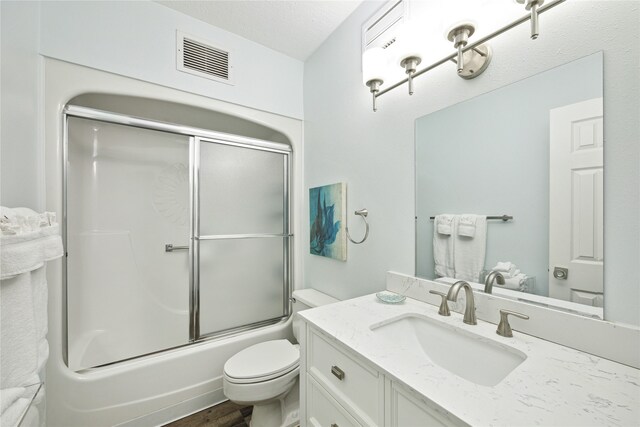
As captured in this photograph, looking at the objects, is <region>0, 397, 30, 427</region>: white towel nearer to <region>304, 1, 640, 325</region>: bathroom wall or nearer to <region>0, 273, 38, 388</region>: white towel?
<region>0, 273, 38, 388</region>: white towel

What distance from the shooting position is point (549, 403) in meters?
0.53

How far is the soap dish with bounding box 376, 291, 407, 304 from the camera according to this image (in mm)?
1126

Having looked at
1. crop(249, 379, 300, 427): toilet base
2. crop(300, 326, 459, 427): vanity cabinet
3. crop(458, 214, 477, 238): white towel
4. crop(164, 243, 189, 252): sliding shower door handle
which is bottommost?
crop(249, 379, 300, 427): toilet base

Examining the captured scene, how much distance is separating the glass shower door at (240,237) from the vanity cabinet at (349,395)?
1153mm

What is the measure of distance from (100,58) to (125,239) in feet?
4.09

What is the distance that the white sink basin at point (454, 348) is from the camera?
0.76 meters

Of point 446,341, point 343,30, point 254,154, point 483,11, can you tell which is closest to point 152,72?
point 254,154

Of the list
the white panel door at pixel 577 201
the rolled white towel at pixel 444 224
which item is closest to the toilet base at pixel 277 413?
the rolled white towel at pixel 444 224

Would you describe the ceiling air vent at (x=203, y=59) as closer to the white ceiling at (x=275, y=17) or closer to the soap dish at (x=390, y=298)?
the white ceiling at (x=275, y=17)

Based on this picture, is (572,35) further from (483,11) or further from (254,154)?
(254,154)

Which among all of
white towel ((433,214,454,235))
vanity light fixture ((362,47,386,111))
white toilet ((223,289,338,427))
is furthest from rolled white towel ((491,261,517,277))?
white toilet ((223,289,338,427))

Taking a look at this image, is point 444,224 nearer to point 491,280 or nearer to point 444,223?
point 444,223

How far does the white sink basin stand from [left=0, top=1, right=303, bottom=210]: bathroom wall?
5.22ft

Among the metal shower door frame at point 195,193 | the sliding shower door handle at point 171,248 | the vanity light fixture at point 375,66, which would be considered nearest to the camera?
the vanity light fixture at point 375,66
